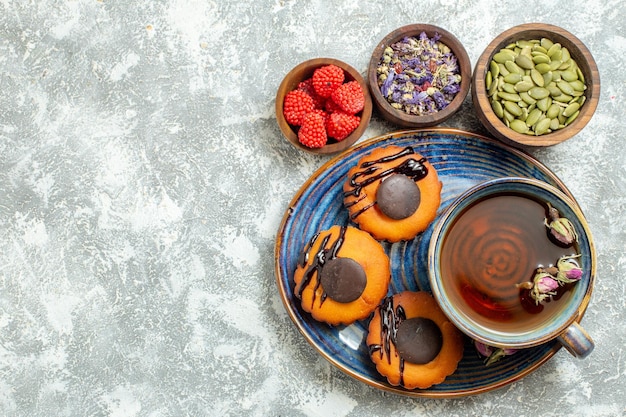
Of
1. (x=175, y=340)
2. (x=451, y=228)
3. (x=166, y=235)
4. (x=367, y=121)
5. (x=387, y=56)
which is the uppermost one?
(x=387, y=56)

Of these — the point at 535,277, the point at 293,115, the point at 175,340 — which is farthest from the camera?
the point at 175,340

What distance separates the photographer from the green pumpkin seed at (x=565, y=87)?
155 cm

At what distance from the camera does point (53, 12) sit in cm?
177

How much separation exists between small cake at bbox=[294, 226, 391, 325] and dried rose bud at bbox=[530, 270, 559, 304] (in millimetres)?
325

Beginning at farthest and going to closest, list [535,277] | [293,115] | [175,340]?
[175,340] < [293,115] < [535,277]

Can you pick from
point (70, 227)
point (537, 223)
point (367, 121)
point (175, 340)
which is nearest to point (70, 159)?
point (70, 227)

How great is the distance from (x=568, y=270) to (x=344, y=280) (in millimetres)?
476

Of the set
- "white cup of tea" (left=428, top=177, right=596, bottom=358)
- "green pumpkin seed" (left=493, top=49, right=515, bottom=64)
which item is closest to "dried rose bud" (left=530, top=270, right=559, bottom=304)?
"white cup of tea" (left=428, top=177, right=596, bottom=358)

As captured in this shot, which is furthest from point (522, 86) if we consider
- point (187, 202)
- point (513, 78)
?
point (187, 202)

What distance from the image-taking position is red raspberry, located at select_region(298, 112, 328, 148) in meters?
1.55

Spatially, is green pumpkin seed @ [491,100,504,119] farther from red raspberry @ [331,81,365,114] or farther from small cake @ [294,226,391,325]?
small cake @ [294,226,391,325]

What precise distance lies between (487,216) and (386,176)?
24 cm

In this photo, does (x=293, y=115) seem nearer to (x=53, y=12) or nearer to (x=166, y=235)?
(x=166, y=235)

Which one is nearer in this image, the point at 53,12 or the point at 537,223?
the point at 537,223
